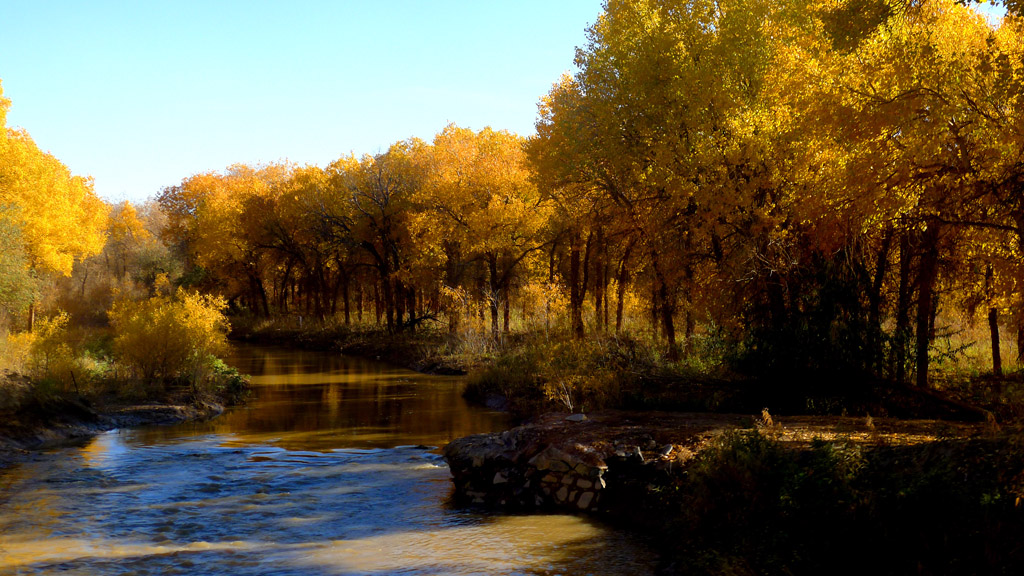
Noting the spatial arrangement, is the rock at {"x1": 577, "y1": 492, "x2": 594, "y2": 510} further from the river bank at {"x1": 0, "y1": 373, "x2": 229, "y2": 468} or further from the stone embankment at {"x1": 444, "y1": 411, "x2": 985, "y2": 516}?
the river bank at {"x1": 0, "y1": 373, "x2": 229, "y2": 468}

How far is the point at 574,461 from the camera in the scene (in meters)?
10.5

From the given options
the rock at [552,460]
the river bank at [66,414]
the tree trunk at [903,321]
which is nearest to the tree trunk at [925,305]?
the tree trunk at [903,321]

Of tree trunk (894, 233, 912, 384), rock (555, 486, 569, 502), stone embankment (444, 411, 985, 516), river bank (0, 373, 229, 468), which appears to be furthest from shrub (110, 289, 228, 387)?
tree trunk (894, 233, 912, 384)

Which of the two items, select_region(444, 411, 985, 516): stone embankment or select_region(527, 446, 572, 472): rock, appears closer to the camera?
select_region(444, 411, 985, 516): stone embankment

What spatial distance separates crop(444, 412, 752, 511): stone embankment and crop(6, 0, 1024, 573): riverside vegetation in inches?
24.2

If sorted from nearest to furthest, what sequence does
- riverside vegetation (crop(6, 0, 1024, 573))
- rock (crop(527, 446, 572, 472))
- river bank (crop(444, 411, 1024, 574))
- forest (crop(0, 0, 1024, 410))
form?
river bank (crop(444, 411, 1024, 574)), riverside vegetation (crop(6, 0, 1024, 573)), rock (crop(527, 446, 572, 472)), forest (crop(0, 0, 1024, 410))

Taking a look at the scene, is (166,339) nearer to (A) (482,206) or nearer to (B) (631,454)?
(B) (631,454)

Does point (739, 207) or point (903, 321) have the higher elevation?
point (739, 207)

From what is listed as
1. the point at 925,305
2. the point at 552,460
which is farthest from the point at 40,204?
the point at 925,305

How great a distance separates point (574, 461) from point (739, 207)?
857cm

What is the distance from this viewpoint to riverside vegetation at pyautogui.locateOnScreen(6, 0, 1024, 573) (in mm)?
7973

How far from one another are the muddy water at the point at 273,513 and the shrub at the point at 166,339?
3.43 metres

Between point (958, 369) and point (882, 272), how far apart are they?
11.3 ft

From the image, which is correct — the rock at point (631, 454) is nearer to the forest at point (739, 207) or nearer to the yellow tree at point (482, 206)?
the forest at point (739, 207)
